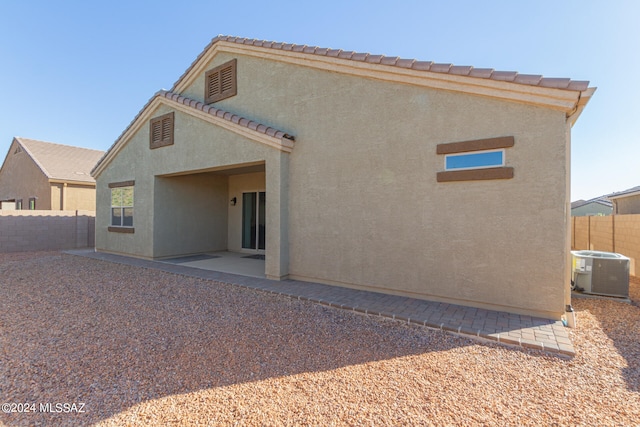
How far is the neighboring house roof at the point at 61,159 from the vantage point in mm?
20484

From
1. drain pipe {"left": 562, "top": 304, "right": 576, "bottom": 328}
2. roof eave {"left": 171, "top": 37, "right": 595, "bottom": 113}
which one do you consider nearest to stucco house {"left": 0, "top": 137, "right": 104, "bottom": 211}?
roof eave {"left": 171, "top": 37, "right": 595, "bottom": 113}

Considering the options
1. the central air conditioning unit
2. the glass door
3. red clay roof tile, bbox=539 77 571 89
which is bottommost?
the central air conditioning unit

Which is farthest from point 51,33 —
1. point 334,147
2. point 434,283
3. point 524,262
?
point 524,262

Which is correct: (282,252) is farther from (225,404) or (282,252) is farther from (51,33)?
(51,33)

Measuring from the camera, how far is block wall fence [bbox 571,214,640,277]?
9.50 metres

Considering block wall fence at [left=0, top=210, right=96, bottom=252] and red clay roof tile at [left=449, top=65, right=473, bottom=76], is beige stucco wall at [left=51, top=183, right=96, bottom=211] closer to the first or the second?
block wall fence at [left=0, top=210, right=96, bottom=252]

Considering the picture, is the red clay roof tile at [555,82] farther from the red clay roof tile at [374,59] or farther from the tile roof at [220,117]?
the tile roof at [220,117]

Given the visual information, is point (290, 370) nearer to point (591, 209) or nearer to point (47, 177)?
point (47, 177)

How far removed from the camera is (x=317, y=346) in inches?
168

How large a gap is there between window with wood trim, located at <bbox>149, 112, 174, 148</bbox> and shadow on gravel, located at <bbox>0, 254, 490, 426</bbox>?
5.74 m

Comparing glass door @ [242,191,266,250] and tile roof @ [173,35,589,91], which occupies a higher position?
tile roof @ [173,35,589,91]

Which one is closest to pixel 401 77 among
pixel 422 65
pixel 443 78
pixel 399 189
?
pixel 422 65

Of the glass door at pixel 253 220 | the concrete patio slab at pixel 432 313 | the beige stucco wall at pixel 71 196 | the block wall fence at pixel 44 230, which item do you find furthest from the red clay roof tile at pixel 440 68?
the beige stucco wall at pixel 71 196

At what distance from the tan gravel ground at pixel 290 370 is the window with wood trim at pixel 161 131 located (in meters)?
6.55
